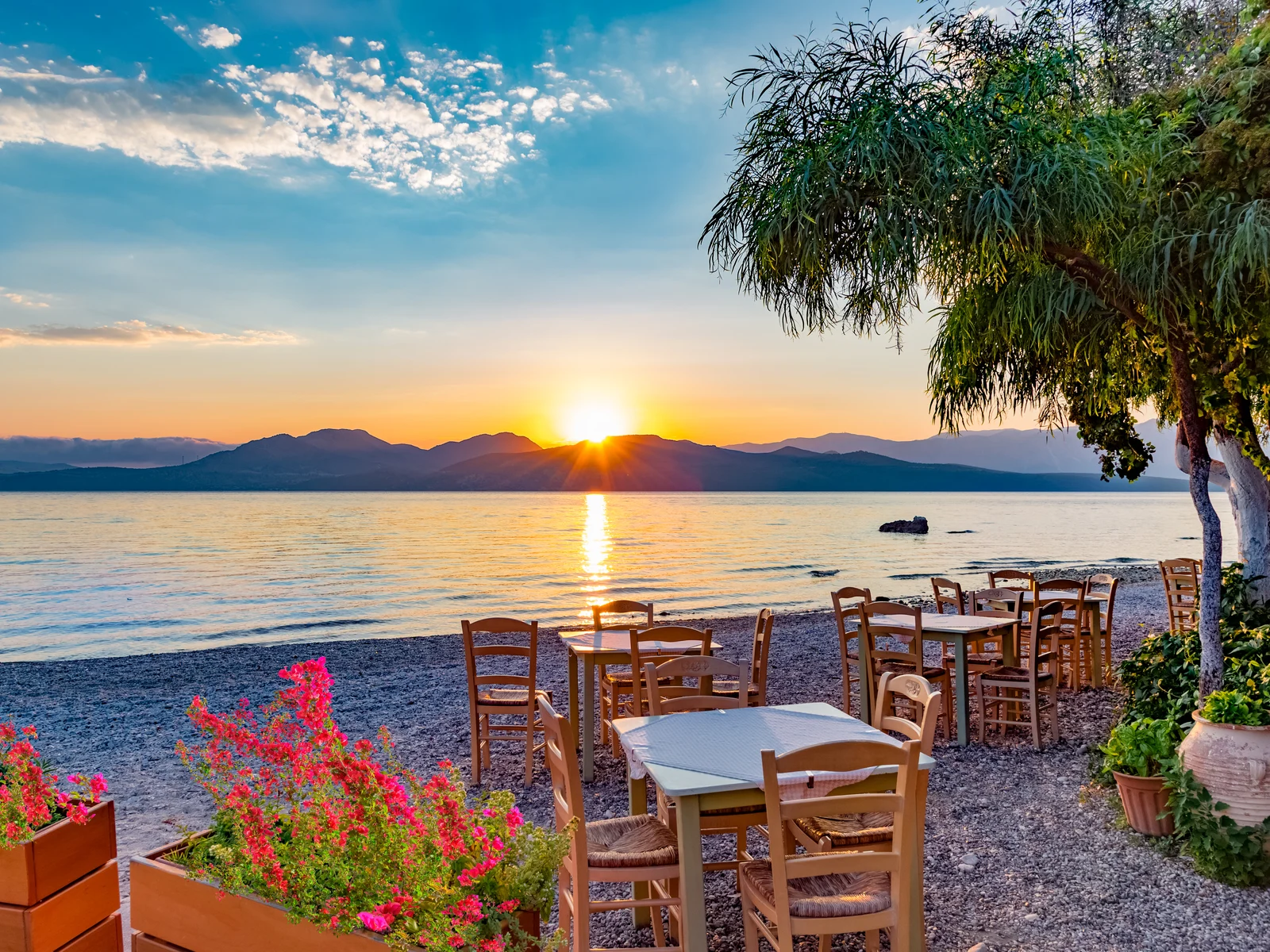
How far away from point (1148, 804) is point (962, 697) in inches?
86.7

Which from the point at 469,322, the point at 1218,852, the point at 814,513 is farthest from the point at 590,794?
the point at 814,513

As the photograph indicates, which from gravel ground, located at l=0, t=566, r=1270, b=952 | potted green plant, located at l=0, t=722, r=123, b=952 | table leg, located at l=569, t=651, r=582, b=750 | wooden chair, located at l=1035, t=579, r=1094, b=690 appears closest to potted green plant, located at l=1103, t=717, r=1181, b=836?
gravel ground, located at l=0, t=566, r=1270, b=952

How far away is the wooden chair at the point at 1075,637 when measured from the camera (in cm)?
805

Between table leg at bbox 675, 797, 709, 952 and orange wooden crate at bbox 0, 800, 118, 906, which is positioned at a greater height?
orange wooden crate at bbox 0, 800, 118, 906

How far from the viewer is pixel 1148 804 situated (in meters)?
4.34

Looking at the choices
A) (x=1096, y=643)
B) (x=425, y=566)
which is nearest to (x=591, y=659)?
(x=1096, y=643)

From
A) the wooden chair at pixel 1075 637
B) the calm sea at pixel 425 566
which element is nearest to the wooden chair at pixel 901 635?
the wooden chair at pixel 1075 637

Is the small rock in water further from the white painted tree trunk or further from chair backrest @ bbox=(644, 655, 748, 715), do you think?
chair backrest @ bbox=(644, 655, 748, 715)

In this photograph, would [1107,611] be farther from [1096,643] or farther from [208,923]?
[208,923]

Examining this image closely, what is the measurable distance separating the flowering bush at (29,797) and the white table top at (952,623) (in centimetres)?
543

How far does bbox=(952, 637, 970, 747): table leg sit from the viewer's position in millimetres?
6531

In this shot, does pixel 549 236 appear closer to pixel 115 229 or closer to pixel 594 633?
pixel 115 229

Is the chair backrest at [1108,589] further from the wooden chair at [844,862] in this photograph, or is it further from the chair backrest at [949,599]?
the wooden chair at [844,862]

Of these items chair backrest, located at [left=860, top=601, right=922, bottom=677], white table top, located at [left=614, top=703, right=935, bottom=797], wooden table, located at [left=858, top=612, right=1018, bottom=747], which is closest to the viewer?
white table top, located at [left=614, top=703, right=935, bottom=797]
